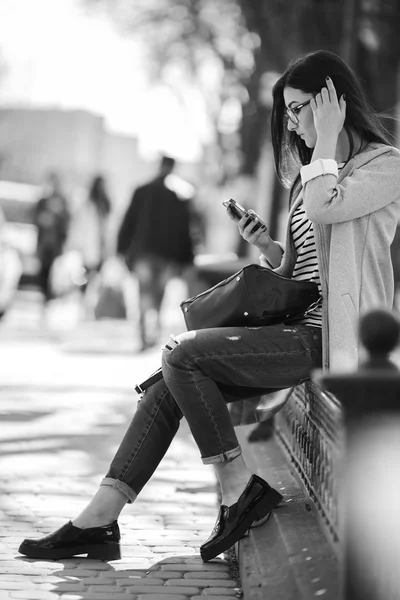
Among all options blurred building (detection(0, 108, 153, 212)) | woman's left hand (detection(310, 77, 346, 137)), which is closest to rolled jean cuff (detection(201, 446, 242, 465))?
woman's left hand (detection(310, 77, 346, 137))

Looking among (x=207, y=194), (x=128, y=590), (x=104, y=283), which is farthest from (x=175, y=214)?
(x=207, y=194)

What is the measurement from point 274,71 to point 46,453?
17.3 metres

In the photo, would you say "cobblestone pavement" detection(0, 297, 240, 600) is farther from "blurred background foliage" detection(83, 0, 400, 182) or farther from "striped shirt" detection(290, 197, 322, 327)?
"blurred background foliage" detection(83, 0, 400, 182)

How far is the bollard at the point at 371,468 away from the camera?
7.75 feet

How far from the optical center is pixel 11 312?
1759 centimetres

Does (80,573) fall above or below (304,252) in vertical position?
below

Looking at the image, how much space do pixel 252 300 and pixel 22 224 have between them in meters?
18.4

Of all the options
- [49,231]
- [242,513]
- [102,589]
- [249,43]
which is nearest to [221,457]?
[242,513]

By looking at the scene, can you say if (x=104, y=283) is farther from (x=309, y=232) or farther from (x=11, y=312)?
(x=309, y=232)

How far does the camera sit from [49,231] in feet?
56.1

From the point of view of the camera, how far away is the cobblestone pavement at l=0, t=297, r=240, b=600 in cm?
380

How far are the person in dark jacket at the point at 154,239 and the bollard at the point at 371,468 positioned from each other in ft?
32.3

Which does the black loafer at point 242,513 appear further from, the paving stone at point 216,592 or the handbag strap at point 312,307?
the handbag strap at point 312,307

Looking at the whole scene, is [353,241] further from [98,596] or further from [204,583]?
[98,596]
